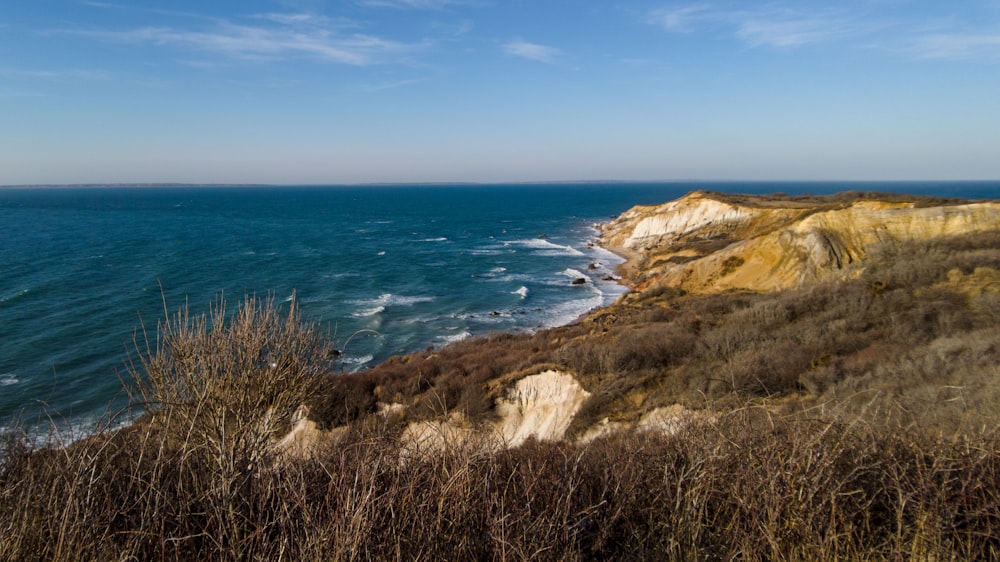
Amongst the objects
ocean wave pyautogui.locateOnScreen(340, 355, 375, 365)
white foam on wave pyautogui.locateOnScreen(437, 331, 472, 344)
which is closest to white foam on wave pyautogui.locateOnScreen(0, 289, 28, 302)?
ocean wave pyautogui.locateOnScreen(340, 355, 375, 365)

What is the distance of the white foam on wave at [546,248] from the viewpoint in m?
66.2

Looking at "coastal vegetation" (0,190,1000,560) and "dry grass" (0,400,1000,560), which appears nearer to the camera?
"dry grass" (0,400,1000,560)

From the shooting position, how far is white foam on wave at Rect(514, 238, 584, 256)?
66.2m

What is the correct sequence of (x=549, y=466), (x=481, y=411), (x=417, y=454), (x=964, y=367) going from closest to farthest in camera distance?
(x=417, y=454), (x=549, y=466), (x=964, y=367), (x=481, y=411)

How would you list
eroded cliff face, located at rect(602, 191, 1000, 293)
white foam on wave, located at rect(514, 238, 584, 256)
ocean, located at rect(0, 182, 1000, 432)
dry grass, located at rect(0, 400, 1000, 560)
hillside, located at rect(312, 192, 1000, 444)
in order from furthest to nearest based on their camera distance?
white foam on wave, located at rect(514, 238, 584, 256), eroded cliff face, located at rect(602, 191, 1000, 293), ocean, located at rect(0, 182, 1000, 432), hillside, located at rect(312, 192, 1000, 444), dry grass, located at rect(0, 400, 1000, 560)

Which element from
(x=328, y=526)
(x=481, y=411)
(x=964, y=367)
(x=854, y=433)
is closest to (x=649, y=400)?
(x=481, y=411)

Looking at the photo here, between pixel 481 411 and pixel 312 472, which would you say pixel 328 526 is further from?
pixel 481 411

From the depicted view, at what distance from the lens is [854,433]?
607cm

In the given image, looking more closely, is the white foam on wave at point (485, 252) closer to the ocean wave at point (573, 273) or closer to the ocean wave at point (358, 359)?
the ocean wave at point (573, 273)

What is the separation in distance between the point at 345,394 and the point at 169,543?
39.6 ft

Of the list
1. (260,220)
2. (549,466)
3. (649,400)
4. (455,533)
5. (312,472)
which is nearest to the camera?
(455,533)

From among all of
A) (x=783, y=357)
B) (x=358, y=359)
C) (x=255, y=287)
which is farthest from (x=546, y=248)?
(x=783, y=357)

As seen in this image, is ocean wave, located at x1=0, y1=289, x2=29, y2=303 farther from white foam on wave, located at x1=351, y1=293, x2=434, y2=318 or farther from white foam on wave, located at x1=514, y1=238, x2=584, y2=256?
white foam on wave, located at x1=514, y1=238, x2=584, y2=256

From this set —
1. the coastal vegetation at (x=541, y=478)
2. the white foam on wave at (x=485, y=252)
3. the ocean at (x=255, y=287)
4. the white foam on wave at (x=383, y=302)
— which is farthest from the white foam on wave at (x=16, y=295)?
the white foam on wave at (x=485, y=252)
